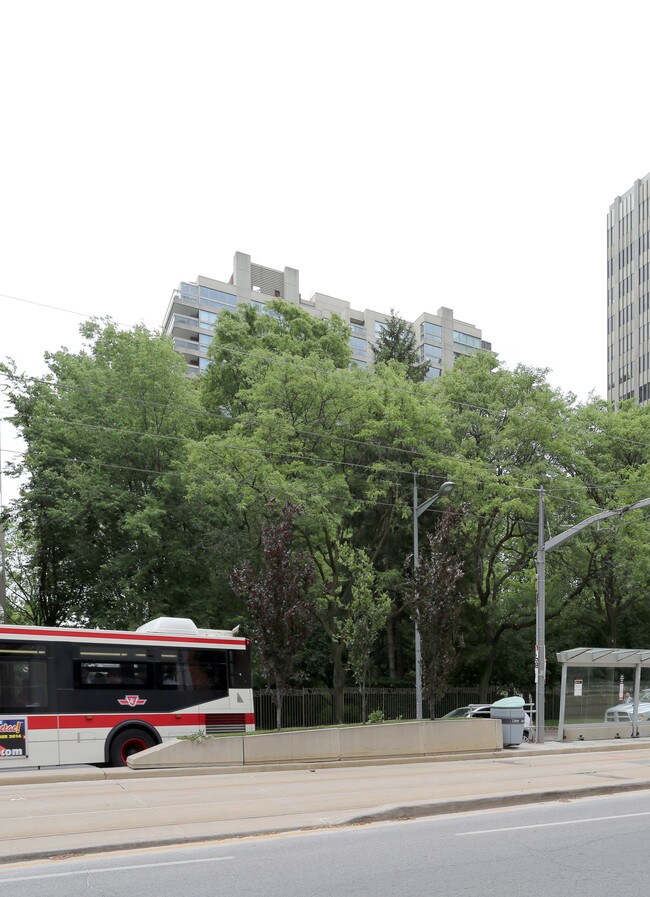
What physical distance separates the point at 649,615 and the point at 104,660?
32.3 metres

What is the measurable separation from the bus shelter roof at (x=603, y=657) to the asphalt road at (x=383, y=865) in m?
17.0

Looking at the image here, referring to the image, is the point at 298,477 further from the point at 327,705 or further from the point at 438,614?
the point at 327,705

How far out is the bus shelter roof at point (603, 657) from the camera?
1099 inches

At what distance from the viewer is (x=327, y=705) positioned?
36281 millimetres

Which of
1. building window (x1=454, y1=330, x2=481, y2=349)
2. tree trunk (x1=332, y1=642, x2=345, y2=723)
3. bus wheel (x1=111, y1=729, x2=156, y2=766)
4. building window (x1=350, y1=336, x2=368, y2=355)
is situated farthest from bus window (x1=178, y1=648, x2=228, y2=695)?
building window (x1=454, y1=330, x2=481, y2=349)

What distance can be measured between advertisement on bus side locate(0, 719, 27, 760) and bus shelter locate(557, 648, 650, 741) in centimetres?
1610

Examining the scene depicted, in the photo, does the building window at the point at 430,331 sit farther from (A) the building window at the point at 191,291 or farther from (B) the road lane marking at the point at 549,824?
(B) the road lane marking at the point at 549,824

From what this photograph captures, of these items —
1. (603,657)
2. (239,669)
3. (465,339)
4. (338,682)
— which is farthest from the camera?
(465,339)

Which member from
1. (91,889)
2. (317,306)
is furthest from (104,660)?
(317,306)

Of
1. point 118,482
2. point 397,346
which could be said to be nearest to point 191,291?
point 397,346

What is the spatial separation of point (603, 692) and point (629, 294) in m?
84.5

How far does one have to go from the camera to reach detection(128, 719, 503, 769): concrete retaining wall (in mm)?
19217

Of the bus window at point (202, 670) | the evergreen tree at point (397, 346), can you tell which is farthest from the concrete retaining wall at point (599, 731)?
the evergreen tree at point (397, 346)

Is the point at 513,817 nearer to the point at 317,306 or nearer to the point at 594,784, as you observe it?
the point at 594,784
